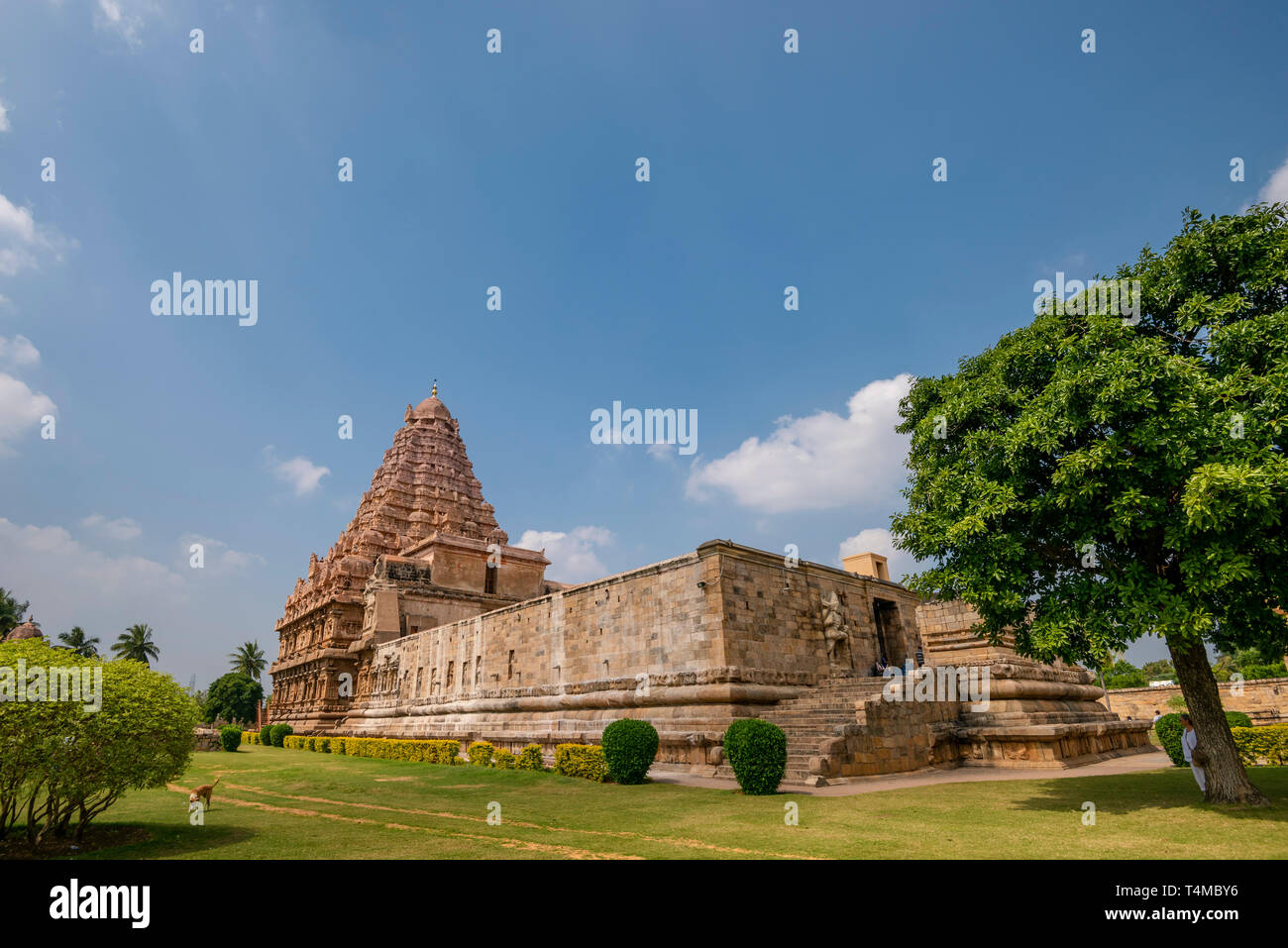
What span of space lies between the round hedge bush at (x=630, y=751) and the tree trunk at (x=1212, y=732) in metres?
9.18

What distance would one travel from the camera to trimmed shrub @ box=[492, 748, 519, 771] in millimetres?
18325

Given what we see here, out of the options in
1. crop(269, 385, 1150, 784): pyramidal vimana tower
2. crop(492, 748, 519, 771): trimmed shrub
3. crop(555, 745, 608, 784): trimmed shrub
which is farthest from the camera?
crop(492, 748, 519, 771): trimmed shrub

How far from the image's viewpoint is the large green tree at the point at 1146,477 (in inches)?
293

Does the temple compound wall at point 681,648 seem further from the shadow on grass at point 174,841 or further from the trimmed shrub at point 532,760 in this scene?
the shadow on grass at point 174,841

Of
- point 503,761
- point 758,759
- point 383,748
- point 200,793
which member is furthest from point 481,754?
point 758,759

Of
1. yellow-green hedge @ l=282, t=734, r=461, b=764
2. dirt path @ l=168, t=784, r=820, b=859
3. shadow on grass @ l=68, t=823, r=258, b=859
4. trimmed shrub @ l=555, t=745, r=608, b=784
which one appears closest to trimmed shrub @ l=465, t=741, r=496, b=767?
yellow-green hedge @ l=282, t=734, r=461, b=764

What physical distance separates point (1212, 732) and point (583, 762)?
11.7 meters

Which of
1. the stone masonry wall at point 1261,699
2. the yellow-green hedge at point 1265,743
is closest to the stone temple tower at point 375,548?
the yellow-green hedge at point 1265,743

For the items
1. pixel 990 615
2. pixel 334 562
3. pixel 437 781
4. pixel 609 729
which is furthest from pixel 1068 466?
pixel 334 562

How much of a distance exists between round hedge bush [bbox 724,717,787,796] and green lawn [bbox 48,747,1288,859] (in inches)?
14.0

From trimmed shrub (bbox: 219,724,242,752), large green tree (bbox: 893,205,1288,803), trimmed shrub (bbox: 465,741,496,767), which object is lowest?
trimmed shrub (bbox: 219,724,242,752)

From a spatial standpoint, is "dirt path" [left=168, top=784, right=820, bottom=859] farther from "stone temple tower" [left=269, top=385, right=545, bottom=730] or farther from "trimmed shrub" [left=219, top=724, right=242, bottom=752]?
"stone temple tower" [left=269, top=385, right=545, bottom=730]

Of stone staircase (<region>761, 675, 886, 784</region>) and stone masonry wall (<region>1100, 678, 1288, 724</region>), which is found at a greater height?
stone staircase (<region>761, 675, 886, 784</region>)

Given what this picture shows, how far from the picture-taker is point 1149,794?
31.9ft
